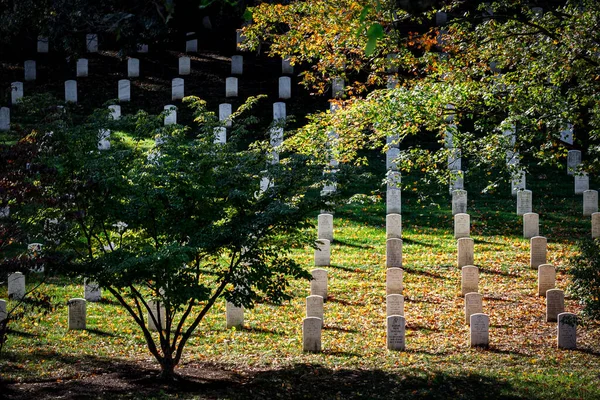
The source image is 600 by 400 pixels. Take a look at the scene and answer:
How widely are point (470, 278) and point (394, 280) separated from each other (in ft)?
4.35

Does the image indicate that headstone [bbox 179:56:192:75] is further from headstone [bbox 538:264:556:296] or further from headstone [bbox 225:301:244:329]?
headstone [bbox 538:264:556:296]

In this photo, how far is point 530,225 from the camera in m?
18.0

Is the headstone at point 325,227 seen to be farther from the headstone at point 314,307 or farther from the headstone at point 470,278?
the headstone at point 314,307

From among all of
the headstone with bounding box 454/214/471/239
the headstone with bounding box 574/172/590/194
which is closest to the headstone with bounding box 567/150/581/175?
the headstone with bounding box 574/172/590/194

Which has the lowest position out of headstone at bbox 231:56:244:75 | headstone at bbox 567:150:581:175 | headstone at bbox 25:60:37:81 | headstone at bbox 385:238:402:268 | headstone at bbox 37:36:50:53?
headstone at bbox 385:238:402:268

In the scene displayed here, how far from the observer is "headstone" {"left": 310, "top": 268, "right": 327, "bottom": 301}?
14.6 m

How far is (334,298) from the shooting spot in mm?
14961

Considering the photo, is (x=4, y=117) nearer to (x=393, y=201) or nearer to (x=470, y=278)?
(x=393, y=201)

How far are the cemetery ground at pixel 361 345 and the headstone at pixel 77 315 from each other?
15cm

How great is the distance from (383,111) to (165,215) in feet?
16.5

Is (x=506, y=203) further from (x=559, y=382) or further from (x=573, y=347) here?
(x=559, y=382)

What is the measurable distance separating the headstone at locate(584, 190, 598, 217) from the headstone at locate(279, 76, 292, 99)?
966 centimetres

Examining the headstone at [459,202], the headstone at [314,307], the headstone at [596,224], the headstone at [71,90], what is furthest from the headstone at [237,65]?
the headstone at [314,307]

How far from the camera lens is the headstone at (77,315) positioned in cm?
1305
